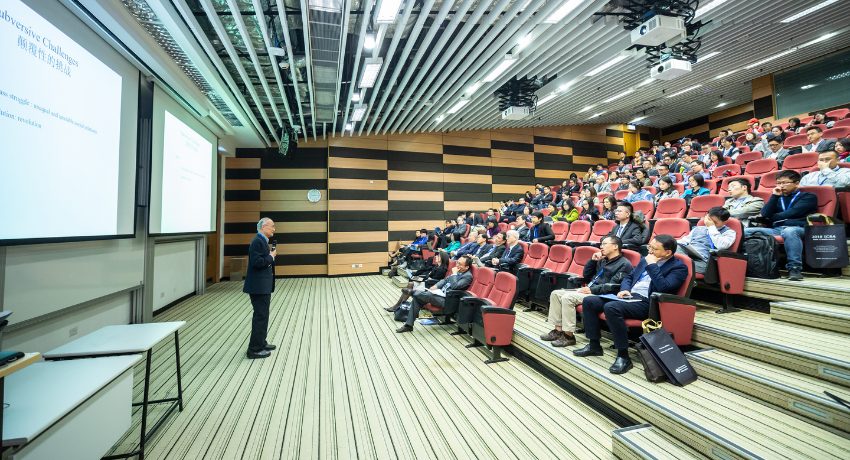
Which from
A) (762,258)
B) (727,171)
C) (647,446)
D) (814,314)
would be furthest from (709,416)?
(727,171)

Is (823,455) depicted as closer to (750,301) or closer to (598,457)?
(598,457)

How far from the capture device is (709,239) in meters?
3.12

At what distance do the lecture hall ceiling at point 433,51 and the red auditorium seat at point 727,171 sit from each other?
83.2 inches

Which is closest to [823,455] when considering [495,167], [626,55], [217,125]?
[626,55]

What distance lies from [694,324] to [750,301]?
0.79 metres

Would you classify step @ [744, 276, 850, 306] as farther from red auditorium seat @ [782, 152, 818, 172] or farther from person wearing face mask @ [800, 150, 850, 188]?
red auditorium seat @ [782, 152, 818, 172]

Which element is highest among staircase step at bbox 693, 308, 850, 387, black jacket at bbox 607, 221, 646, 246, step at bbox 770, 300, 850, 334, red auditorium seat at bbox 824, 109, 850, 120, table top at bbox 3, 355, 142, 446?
red auditorium seat at bbox 824, 109, 850, 120

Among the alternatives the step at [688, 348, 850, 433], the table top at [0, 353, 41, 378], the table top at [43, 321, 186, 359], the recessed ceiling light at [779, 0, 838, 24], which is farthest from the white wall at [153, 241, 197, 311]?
Answer: the recessed ceiling light at [779, 0, 838, 24]

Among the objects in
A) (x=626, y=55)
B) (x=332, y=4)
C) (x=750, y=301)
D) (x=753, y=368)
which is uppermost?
(x=626, y=55)

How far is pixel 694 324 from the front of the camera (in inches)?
98.5

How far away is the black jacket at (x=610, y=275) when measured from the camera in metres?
2.93

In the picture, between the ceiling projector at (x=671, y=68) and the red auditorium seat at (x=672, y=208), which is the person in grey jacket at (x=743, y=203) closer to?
the red auditorium seat at (x=672, y=208)

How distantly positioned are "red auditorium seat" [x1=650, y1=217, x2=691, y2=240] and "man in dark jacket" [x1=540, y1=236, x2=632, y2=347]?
1.00 metres

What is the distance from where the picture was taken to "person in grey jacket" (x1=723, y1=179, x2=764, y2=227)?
11.2 ft
